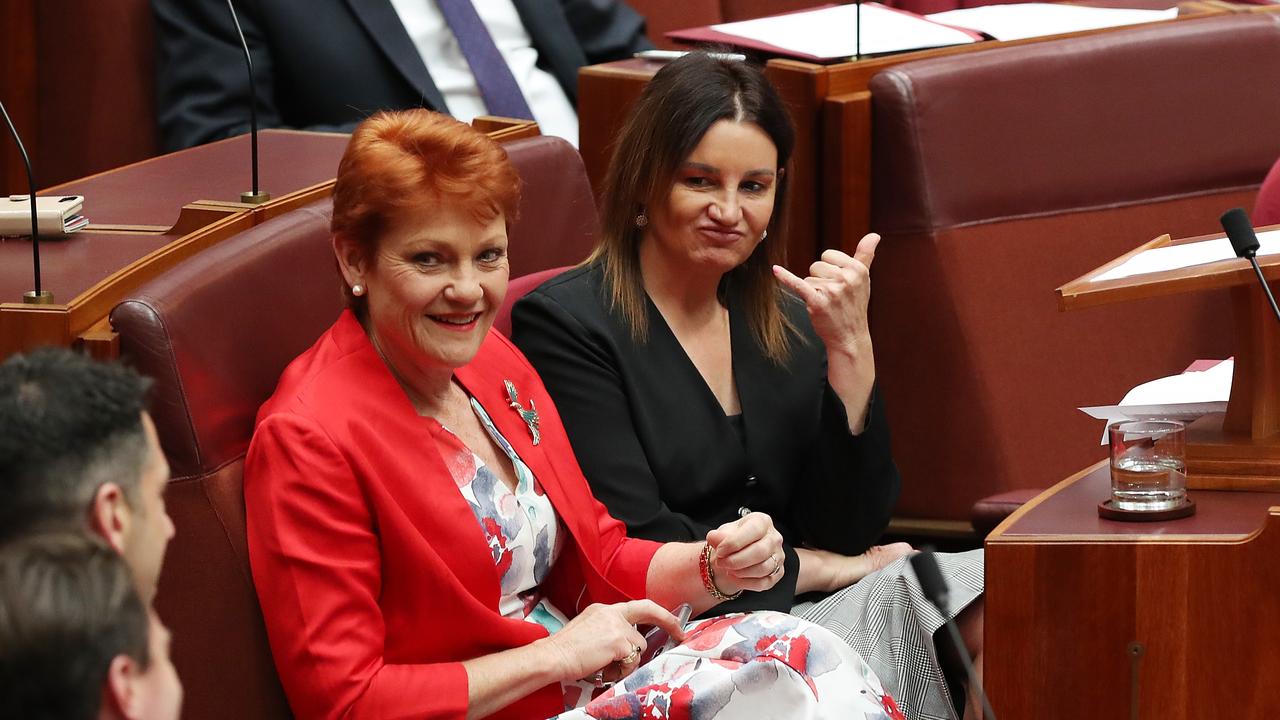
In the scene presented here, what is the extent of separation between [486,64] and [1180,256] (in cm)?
156

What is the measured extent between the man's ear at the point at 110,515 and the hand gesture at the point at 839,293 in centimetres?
108

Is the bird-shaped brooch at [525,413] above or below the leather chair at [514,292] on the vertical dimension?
below

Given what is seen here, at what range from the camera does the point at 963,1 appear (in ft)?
10.4

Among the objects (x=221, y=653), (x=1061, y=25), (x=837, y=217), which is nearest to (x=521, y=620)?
(x=221, y=653)

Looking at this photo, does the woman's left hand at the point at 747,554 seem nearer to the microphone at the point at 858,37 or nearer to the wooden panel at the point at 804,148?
the wooden panel at the point at 804,148

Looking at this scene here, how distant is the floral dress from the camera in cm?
148

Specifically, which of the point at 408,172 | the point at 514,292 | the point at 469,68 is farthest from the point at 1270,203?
the point at 469,68

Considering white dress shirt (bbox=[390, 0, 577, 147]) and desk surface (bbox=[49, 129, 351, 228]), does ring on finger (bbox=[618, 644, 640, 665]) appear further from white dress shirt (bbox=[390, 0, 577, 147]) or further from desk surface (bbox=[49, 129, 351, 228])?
white dress shirt (bbox=[390, 0, 577, 147])

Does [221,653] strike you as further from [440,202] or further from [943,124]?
[943,124]

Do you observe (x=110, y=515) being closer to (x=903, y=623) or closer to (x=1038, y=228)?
(x=903, y=623)

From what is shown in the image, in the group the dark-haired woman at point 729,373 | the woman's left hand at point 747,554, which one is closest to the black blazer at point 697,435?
the dark-haired woman at point 729,373

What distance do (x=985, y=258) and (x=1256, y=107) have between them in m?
0.50

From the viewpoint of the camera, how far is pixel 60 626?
0.74m

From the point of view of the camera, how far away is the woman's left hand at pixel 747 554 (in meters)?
1.68
